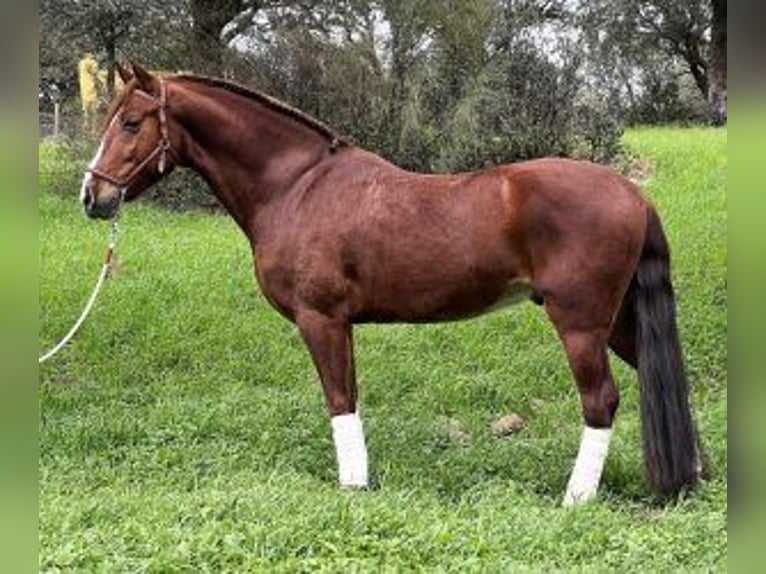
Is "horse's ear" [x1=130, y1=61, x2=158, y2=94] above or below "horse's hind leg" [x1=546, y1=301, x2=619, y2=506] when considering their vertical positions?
above

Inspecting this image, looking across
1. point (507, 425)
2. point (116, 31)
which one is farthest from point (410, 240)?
Answer: point (116, 31)

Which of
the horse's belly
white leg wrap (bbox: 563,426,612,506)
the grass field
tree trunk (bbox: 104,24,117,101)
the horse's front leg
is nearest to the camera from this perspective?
the grass field

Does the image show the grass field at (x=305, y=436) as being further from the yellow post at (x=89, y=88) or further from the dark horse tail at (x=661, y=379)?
the yellow post at (x=89, y=88)

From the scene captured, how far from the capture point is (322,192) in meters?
5.68

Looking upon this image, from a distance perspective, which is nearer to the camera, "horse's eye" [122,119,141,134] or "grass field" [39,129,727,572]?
"grass field" [39,129,727,572]

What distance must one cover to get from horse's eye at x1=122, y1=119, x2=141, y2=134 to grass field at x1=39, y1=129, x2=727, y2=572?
1.83 metres

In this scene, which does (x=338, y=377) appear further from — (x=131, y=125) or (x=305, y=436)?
(x=131, y=125)

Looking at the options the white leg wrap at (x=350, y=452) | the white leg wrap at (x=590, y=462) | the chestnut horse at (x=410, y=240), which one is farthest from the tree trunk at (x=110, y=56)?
the white leg wrap at (x=590, y=462)

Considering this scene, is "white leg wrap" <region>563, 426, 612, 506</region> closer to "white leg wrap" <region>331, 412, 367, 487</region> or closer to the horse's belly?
the horse's belly

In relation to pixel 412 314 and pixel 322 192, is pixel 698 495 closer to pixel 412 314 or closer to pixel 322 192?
pixel 412 314

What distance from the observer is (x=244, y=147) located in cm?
581

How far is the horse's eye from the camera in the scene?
554cm

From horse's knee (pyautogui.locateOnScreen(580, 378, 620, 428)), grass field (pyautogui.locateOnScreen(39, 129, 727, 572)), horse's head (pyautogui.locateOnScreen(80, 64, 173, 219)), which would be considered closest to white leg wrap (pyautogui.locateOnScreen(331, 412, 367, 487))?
grass field (pyautogui.locateOnScreen(39, 129, 727, 572))

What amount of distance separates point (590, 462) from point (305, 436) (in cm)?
189
